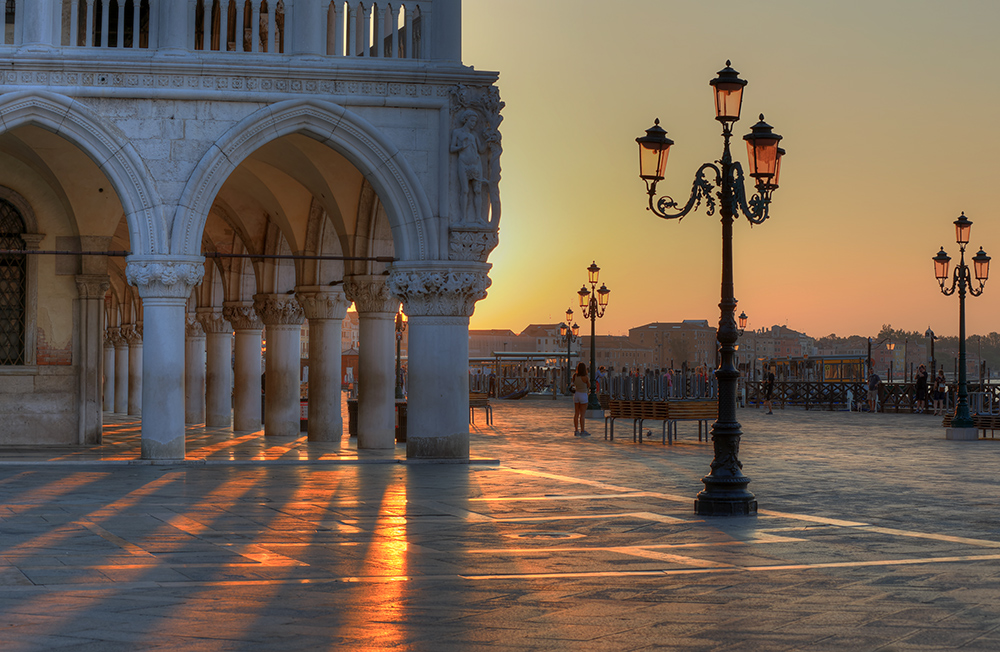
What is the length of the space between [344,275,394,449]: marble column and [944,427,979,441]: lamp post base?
1195cm

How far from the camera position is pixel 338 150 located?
17750 mm

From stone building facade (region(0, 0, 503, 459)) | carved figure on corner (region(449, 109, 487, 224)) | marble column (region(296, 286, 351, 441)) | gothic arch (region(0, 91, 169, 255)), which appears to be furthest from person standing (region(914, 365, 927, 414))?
gothic arch (region(0, 91, 169, 255))

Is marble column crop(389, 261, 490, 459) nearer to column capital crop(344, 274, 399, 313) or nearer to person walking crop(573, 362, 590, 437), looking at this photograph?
column capital crop(344, 274, 399, 313)

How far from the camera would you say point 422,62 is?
1766 cm

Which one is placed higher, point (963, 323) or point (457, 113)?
point (457, 113)

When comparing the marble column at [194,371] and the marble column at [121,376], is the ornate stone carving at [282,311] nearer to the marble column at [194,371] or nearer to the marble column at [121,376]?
the marble column at [194,371]

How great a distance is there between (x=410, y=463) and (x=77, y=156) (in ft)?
25.1

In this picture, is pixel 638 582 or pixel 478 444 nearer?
pixel 638 582

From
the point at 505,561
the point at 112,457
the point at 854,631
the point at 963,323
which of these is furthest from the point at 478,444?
the point at 854,631

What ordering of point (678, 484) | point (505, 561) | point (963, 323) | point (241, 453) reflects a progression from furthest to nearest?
1. point (963, 323)
2. point (241, 453)
3. point (678, 484)
4. point (505, 561)

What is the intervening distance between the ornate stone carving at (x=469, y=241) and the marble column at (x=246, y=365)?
31.5 feet

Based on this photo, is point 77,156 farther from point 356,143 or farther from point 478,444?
point 478,444

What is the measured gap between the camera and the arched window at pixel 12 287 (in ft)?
66.4

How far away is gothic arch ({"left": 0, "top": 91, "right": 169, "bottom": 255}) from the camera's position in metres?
16.7
